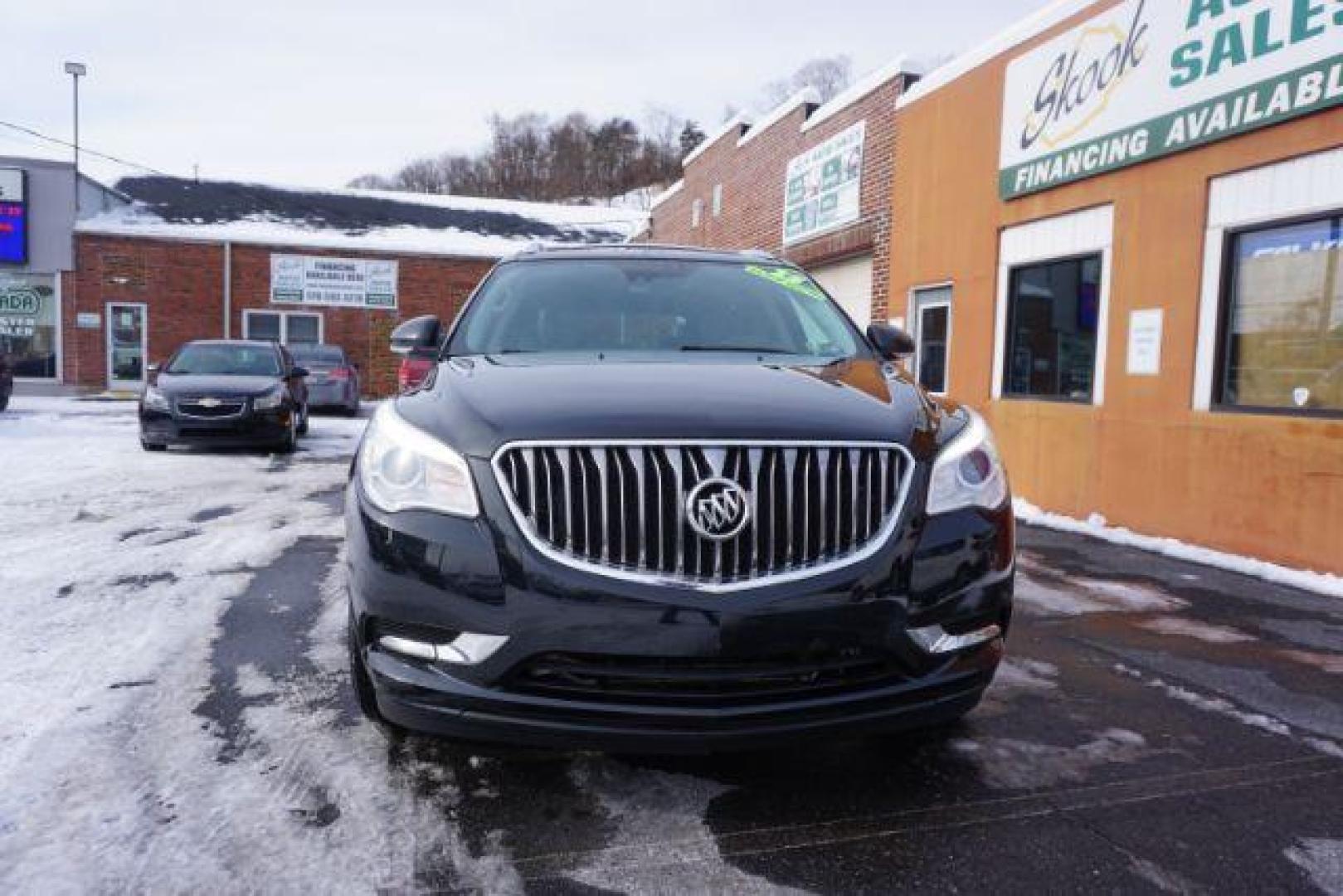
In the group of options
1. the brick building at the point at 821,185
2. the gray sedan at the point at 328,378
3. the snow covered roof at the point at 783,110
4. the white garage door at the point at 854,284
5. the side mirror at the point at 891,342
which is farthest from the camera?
the gray sedan at the point at 328,378

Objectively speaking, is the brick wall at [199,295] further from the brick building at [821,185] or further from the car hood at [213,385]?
the car hood at [213,385]

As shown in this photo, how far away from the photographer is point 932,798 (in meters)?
2.63

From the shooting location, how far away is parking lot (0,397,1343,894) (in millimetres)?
2232

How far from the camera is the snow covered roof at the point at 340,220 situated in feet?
82.2

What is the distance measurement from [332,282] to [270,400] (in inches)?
611

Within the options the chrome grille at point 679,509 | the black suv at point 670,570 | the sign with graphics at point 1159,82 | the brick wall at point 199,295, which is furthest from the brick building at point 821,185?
the brick wall at point 199,295

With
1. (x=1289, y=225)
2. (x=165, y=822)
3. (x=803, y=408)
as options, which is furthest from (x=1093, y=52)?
(x=165, y=822)

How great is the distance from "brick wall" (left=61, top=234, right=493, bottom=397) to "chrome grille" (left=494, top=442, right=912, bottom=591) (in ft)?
79.2

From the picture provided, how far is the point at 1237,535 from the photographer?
6332 millimetres

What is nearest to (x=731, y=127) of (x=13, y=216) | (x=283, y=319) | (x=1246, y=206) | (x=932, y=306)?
(x=932, y=306)

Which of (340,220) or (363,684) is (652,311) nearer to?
(363,684)

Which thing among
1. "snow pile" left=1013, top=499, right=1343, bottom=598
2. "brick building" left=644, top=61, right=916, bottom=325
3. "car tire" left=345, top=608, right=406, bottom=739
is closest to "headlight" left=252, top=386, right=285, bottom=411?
"brick building" left=644, top=61, right=916, bottom=325

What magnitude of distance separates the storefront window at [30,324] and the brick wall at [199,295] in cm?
40

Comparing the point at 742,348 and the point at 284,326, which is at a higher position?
the point at 284,326
